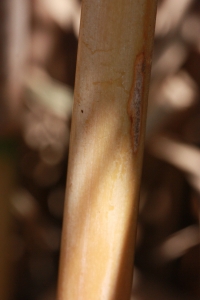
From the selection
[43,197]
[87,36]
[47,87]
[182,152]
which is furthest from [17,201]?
[87,36]

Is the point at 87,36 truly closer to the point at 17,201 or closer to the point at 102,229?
the point at 102,229

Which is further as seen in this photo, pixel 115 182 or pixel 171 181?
pixel 171 181

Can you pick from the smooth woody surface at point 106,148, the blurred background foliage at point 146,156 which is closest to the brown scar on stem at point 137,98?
the smooth woody surface at point 106,148

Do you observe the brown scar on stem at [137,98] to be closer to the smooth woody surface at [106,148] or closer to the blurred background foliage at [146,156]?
the smooth woody surface at [106,148]

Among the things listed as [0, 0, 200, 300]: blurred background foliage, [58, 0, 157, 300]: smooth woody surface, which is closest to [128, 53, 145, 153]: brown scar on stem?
[58, 0, 157, 300]: smooth woody surface

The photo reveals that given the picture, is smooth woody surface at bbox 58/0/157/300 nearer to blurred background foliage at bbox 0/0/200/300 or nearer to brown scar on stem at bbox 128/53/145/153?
brown scar on stem at bbox 128/53/145/153

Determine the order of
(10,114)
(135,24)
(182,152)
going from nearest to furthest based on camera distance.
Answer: (135,24), (10,114), (182,152)

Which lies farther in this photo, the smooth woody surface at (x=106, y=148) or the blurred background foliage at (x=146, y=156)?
the blurred background foliage at (x=146, y=156)

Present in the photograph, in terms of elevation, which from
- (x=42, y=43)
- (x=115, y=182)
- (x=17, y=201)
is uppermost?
(x=42, y=43)
